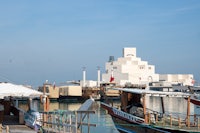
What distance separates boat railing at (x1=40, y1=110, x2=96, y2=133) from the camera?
51.4ft

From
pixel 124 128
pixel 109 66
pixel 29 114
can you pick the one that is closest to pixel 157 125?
pixel 124 128

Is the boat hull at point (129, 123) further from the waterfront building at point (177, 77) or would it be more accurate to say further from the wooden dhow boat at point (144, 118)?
the waterfront building at point (177, 77)

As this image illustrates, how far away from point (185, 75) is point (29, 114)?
350 ft

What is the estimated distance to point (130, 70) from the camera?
11431 centimetres

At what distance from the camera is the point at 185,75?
122625 millimetres

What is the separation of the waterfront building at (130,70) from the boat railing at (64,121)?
9068cm

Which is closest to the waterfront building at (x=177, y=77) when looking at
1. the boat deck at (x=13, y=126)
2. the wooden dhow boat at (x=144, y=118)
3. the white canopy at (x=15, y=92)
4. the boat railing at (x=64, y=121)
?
the wooden dhow boat at (x=144, y=118)

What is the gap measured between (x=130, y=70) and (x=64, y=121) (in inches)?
3842

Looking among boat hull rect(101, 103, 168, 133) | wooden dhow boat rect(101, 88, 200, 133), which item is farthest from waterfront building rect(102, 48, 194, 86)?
boat hull rect(101, 103, 168, 133)

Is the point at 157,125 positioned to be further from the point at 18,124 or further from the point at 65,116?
the point at 18,124

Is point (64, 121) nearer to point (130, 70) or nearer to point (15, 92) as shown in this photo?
point (15, 92)

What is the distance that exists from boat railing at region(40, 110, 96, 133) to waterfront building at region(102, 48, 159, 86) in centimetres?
9068

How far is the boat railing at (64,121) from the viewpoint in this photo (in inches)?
617

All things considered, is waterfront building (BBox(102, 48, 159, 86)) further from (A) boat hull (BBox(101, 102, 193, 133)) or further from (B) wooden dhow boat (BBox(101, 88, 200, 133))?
(A) boat hull (BBox(101, 102, 193, 133))
